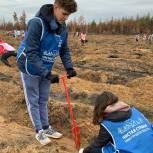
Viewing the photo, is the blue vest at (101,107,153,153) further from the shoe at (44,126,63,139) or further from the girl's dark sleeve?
the shoe at (44,126,63,139)

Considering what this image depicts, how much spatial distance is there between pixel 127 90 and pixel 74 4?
4.90m

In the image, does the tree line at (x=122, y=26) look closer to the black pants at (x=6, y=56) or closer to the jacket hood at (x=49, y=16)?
the black pants at (x=6, y=56)

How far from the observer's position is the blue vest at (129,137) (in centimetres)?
409

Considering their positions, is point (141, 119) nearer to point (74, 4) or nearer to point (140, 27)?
point (74, 4)

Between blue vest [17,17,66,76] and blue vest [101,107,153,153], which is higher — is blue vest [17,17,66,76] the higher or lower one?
the higher one

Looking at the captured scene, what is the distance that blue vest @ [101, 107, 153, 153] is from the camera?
13.4ft

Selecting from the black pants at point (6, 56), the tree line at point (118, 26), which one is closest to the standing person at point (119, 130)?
the black pants at point (6, 56)

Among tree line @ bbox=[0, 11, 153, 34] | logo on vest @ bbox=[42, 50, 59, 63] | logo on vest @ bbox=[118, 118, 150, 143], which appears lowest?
tree line @ bbox=[0, 11, 153, 34]

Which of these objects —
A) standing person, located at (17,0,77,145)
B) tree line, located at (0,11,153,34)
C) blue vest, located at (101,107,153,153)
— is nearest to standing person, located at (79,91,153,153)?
blue vest, located at (101,107,153,153)

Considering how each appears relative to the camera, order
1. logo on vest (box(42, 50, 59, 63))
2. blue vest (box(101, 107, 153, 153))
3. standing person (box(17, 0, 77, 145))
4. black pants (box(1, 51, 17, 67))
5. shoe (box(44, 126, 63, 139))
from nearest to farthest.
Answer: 1. blue vest (box(101, 107, 153, 153))
2. standing person (box(17, 0, 77, 145))
3. logo on vest (box(42, 50, 59, 63))
4. shoe (box(44, 126, 63, 139))
5. black pants (box(1, 51, 17, 67))

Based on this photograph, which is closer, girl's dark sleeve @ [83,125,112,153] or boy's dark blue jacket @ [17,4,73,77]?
girl's dark sleeve @ [83,125,112,153]

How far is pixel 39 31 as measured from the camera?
4.87 metres

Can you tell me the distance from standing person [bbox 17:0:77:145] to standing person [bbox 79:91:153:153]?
2.97ft

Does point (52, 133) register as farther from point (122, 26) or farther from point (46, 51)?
point (122, 26)
